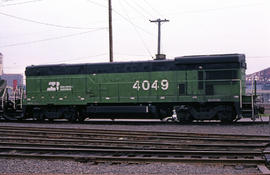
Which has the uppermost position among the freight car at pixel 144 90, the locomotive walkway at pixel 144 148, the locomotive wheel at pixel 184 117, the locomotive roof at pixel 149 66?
the locomotive roof at pixel 149 66

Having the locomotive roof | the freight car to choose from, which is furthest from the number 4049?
the locomotive roof

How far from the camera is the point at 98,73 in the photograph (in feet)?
58.2

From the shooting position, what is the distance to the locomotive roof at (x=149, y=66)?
52.5 feet

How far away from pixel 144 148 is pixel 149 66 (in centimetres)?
841

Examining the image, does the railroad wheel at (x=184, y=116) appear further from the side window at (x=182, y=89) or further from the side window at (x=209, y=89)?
the side window at (x=209, y=89)

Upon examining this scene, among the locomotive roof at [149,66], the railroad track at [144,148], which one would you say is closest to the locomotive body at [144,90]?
the locomotive roof at [149,66]

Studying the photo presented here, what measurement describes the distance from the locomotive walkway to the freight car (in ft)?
15.3

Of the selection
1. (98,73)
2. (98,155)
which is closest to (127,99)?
(98,73)

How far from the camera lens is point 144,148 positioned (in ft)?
29.3

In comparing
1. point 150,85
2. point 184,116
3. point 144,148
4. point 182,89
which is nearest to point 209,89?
point 182,89

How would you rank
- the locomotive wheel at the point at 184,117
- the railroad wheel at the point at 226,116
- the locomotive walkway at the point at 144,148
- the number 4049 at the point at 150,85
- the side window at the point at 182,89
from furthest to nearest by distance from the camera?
the number 4049 at the point at 150,85 → the side window at the point at 182,89 → the locomotive wheel at the point at 184,117 → the railroad wheel at the point at 226,116 → the locomotive walkway at the point at 144,148

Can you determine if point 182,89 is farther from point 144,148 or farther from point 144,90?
point 144,148

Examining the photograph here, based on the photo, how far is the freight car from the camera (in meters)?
15.9

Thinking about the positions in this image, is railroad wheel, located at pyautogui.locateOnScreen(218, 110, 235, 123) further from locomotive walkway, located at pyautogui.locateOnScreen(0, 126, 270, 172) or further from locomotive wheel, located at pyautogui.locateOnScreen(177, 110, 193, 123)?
locomotive walkway, located at pyautogui.locateOnScreen(0, 126, 270, 172)
